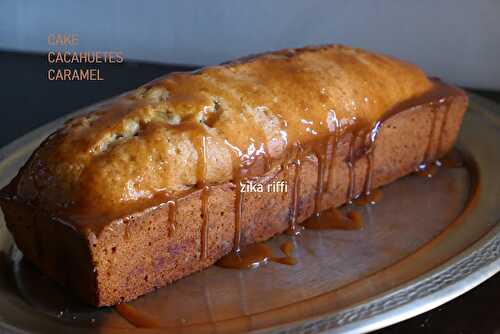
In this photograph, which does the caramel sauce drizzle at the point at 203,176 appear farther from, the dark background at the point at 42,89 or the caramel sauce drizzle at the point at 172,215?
the dark background at the point at 42,89

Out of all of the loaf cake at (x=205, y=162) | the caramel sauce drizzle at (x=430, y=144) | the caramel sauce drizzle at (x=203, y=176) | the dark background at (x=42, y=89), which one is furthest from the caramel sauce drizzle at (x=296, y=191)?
the dark background at (x=42, y=89)

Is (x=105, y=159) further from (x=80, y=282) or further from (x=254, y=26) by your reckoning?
(x=254, y=26)

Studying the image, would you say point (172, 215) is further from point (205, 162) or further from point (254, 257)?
point (254, 257)

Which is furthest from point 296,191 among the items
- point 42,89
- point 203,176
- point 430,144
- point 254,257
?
point 42,89

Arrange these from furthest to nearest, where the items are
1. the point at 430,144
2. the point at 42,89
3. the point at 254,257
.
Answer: the point at 42,89
the point at 430,144
the point at 254,257

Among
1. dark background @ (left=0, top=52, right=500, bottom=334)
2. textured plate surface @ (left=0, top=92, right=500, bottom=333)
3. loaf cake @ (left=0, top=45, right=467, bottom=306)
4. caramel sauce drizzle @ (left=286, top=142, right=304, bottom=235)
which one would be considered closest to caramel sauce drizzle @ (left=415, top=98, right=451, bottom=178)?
loaf cake @ (left=0, top=45, right=467, bottom=306)

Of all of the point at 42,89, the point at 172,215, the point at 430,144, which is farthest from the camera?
the point at 42,89
